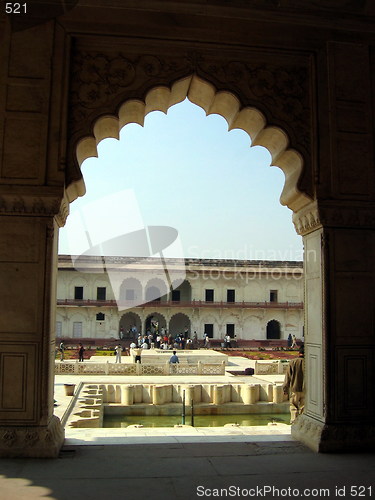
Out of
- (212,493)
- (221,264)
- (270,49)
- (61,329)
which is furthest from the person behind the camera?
(221,264)

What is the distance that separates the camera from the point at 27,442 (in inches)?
162

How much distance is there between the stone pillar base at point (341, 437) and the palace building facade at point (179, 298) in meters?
29.6

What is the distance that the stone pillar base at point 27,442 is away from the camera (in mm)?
4082

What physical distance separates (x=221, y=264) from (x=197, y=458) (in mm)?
32370

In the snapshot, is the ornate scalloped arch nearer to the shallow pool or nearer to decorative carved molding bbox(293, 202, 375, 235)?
decorative carved molding bbox(293, 202, 375, 235)

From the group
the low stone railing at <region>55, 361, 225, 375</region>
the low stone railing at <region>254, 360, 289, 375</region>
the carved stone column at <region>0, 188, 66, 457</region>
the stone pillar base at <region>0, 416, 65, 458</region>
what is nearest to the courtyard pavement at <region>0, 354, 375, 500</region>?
the stone pillar base at <region>0, 416, 65, 458</region>

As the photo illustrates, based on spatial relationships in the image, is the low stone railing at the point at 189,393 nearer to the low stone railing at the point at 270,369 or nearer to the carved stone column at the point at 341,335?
the low stone railing at the point at 270,369

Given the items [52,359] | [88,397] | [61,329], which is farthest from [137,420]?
[61,329]

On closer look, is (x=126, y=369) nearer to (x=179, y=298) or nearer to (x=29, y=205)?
(x=29, y=205)

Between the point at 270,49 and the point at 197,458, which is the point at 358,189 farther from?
the point at 197,458

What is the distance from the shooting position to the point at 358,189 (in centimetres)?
478

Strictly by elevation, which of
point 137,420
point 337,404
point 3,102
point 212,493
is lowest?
point 137,420

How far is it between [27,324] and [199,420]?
8.90 m

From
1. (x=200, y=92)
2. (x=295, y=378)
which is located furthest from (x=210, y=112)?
(x=295, y=378)
